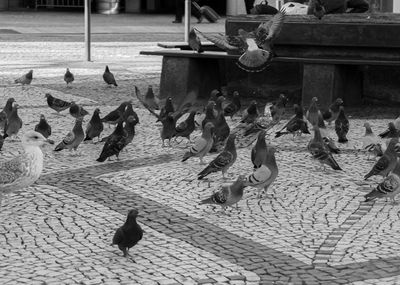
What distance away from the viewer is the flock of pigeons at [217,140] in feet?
27.5

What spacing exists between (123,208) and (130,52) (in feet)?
48.4

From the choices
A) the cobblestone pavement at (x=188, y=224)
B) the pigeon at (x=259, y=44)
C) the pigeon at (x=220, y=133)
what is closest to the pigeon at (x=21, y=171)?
the cobblestone pavement at (x=188, y=224)

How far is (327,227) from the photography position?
26.3 ft

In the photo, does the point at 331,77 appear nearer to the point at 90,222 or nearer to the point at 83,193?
the point at 83,193

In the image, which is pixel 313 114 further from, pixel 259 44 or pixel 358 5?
pixel 358 5

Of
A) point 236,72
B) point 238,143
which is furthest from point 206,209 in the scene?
point 236,72

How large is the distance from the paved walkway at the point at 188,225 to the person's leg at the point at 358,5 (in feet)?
17.0

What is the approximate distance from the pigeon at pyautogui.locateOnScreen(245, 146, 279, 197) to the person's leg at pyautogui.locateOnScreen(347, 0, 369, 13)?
27.0ft

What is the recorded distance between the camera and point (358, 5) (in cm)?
1680

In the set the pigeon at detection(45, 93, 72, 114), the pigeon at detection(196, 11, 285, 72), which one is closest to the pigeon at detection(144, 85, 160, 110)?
the pigeon at detection(45, 93, 72, 114)

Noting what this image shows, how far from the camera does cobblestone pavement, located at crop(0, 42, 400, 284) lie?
22.5ft

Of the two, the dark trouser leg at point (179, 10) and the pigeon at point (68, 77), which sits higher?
the pigeon at point (68, 77)

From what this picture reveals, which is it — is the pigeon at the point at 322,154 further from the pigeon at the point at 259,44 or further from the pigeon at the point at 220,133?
the pigeon at the point at 259,44

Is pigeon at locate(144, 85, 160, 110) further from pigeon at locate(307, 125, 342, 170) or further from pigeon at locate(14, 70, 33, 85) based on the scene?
pigeon at locate(307, 125, 342, 170)
